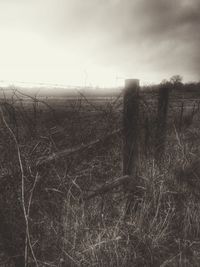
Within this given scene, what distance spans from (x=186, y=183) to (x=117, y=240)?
1.77 metres

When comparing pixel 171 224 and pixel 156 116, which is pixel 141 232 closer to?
pixel 171 224

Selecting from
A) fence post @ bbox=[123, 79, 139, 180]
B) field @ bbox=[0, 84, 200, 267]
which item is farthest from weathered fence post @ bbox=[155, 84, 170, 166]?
fence post @ bbox=[123, 79, 139, 180]

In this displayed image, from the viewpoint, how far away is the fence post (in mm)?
3182

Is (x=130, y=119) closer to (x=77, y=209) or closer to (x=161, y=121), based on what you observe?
(x=77, y=209)

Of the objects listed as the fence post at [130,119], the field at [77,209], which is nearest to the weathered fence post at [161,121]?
the field at [77,209]

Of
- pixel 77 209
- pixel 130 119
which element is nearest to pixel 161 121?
pixel 130 119

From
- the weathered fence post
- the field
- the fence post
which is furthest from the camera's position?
the weathered fence post

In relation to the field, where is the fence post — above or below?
above

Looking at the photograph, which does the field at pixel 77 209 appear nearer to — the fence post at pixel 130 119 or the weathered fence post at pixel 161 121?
the fence post at pixel 130 119

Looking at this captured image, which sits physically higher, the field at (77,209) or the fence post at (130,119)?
the fence post at (130,119)

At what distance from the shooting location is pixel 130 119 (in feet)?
10.5

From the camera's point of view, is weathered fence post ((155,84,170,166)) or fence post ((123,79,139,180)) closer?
fence post ((123,79,139,180))

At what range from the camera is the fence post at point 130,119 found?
3182mm

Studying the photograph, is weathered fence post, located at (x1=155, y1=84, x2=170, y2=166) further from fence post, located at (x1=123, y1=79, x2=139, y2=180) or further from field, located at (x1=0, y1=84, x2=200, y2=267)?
fence post, located at (x1=123, y1=79, x2=139, y2=180)
